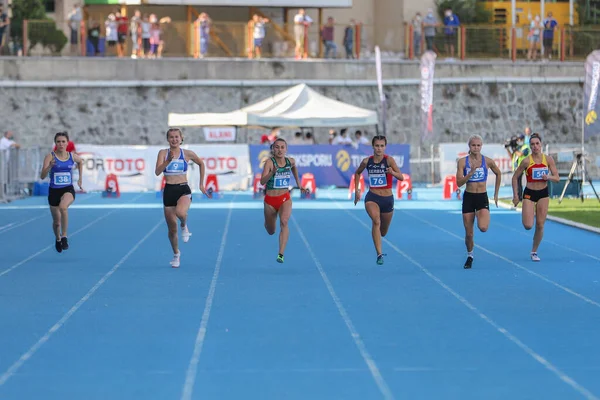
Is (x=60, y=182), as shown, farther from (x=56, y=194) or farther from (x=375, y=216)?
(x=375, y=216)

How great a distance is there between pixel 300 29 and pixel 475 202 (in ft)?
88.6

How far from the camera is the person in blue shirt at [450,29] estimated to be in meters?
43.7

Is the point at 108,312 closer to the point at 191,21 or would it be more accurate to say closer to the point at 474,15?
the point at 191,21

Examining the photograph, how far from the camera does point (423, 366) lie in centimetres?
935

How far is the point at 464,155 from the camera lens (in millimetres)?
38625

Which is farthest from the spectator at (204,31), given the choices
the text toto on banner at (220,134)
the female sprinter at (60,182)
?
the female sprinter at (60,182)

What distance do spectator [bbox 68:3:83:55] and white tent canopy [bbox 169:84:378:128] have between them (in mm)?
6680

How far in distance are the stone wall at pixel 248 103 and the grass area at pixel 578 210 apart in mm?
13286

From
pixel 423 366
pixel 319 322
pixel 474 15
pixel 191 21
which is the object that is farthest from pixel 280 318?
pixel 474 15

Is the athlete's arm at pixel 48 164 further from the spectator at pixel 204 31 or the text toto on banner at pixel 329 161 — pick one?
the spectator at pixel 204 31

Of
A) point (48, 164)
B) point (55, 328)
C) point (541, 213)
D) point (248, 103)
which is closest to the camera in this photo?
point (55, 328)

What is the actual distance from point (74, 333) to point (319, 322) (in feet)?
7.28

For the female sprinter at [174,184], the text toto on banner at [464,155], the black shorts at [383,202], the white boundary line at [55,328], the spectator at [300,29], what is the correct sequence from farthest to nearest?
the spectator at [300,29], the text toto on banner at [464,155], the black shorts at [383,202], the female sprinter at [174,184], the white boundary line at [55,328]

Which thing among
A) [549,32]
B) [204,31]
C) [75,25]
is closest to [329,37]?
[204,31]
